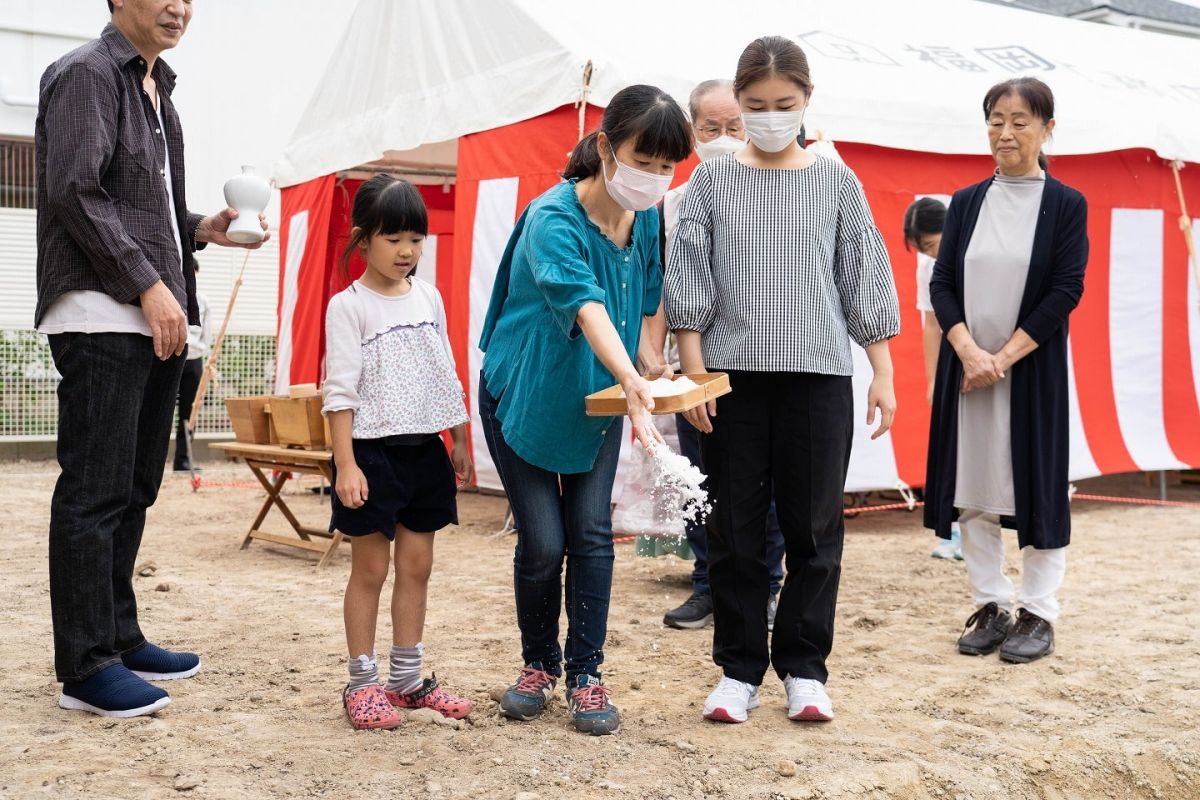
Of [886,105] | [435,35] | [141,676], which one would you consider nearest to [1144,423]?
[886,105]

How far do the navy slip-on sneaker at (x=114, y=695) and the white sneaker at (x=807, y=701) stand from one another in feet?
4.91

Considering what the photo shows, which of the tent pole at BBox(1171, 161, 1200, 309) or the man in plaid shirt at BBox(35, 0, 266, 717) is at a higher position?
the tent pole at BBox(1171, 161, 1200, 309)

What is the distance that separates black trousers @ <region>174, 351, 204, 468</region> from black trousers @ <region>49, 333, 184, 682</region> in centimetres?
642

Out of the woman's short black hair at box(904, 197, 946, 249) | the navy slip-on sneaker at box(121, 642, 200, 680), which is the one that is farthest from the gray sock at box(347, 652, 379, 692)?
the woman's short black hair at box(904, 197, 946, 249)

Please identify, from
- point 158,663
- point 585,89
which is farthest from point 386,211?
point 585,89

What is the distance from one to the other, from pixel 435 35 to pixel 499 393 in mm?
4112

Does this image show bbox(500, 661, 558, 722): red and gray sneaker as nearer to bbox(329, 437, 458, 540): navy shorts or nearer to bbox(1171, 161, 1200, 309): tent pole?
bbox(329, 437, 458, 540): navy shorts

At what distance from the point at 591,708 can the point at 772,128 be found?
4.60 feet

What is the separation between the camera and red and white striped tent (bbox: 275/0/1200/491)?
19.1 ft

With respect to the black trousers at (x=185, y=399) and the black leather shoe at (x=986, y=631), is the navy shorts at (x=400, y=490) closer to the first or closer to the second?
the black leather shoe at (x=986, y=631)

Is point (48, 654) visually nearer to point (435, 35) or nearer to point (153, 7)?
point (153, 7)

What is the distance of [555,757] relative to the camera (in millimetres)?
2586

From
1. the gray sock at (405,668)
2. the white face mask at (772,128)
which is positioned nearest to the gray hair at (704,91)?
the white face mask at (772,128)

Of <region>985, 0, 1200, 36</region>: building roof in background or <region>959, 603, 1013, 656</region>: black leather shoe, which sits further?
<region>985, 0, 1200, 36</region>: building roof in background
